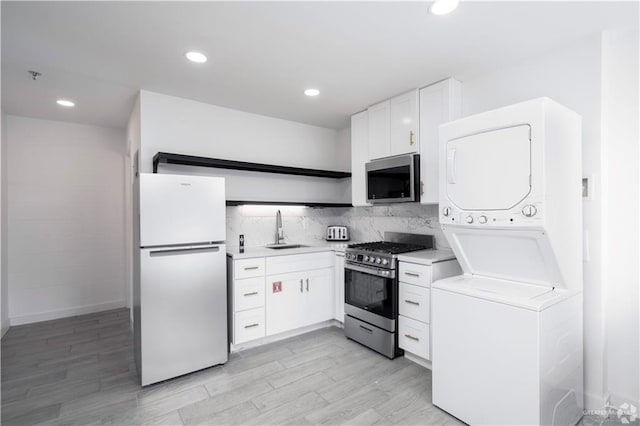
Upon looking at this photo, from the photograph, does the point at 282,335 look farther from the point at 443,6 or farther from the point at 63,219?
the point at 63,219

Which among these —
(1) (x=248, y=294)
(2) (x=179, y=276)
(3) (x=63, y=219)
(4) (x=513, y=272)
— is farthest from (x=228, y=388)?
(3) (x=63, y=219)

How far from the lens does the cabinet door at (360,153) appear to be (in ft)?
11.4

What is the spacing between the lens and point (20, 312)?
145 inches

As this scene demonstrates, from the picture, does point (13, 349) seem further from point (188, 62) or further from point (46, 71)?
point (188, 62)

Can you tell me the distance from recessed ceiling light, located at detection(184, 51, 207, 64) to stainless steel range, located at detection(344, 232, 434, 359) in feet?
6.86

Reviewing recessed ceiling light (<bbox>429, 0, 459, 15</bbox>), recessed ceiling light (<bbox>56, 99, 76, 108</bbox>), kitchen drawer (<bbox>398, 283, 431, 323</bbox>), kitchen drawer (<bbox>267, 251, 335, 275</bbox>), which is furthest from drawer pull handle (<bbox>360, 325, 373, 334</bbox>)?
recessed ceiling light (<bbox>56, 99, 76, 108</bbox>)

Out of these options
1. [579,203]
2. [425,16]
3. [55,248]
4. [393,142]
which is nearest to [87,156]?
[55,248]

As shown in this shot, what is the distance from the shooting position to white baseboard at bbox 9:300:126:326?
3662 mm

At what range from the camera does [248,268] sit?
291 cm

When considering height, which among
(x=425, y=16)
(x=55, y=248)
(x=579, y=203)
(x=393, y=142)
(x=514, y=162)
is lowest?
(x=55, y=248)

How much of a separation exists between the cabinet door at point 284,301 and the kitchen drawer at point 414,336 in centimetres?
105

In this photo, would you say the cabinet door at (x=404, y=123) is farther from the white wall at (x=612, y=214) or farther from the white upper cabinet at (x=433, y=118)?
the white wall at (x=612, y=214)

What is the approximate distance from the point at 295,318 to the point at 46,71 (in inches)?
120

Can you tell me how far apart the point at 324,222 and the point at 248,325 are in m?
1.79
